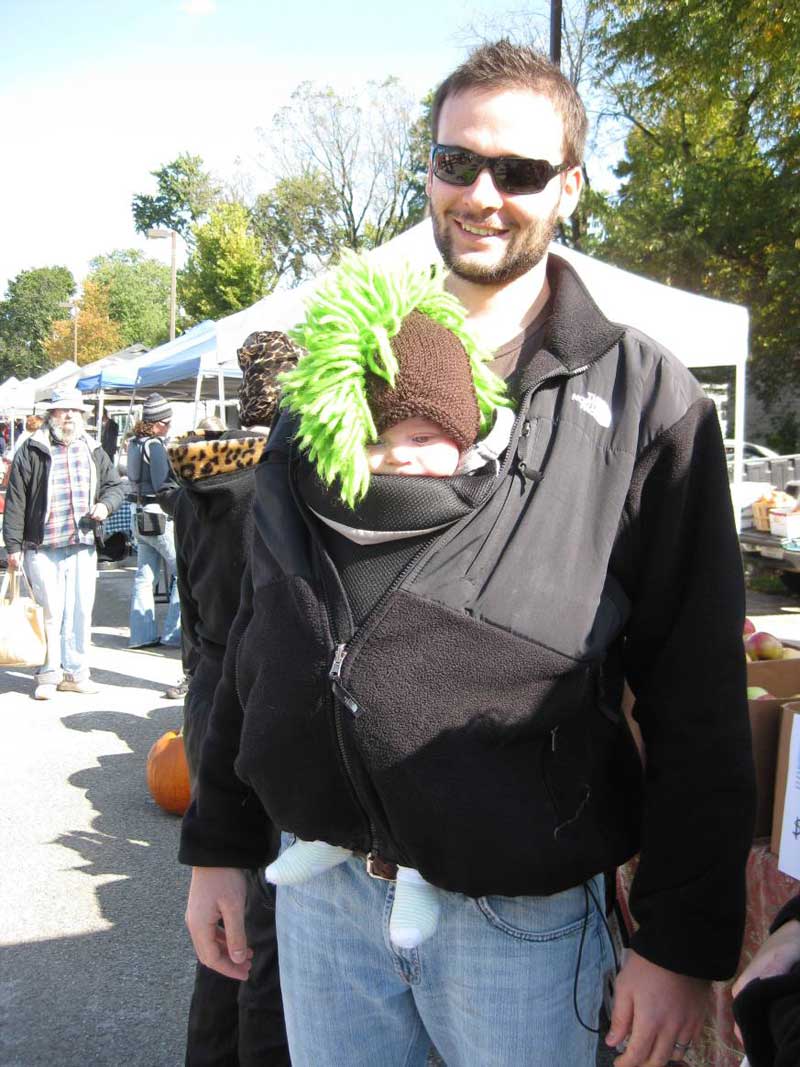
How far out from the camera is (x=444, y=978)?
4.65 feet

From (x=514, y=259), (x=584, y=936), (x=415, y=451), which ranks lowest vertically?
(x=584, y=936)

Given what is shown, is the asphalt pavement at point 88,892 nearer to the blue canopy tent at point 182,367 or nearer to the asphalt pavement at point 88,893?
the asphalt pavement at point 88,893

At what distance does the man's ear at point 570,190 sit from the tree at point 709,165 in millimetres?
13567

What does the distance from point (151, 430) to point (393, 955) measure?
8.23 meters

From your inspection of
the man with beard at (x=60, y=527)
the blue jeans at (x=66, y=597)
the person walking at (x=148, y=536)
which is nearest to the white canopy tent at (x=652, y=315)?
the person walking at (x=148, y=536)

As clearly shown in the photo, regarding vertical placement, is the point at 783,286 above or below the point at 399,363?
above

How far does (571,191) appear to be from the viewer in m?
1.72

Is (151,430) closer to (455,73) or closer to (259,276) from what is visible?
(455,73)

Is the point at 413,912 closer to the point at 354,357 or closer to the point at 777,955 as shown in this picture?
the point at 777,955

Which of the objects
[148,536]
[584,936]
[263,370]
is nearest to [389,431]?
[584,936]

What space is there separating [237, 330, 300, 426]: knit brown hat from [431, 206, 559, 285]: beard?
132 centimetres

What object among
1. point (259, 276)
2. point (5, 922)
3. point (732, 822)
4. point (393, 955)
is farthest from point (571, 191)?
point (259, 276)

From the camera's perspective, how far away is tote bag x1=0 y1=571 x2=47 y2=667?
6.74 metres

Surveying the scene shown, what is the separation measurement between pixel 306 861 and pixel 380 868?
134 mm
